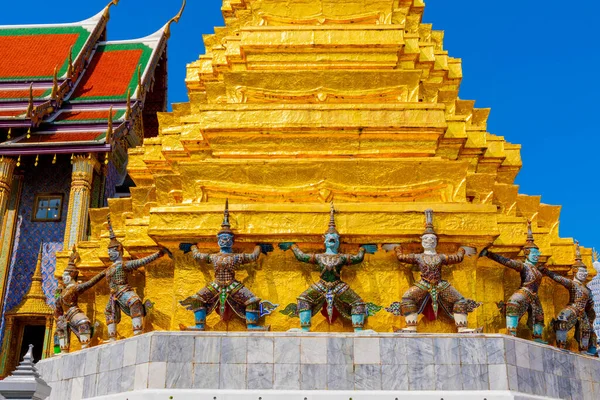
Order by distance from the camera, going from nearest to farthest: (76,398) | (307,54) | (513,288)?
(76,398), (513,288), (307,54)

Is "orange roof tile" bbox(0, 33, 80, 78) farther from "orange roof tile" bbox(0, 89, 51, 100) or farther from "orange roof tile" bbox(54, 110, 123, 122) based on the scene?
"orange roof tile" bbox(54, 110, 123, 122)

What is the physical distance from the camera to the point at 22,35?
2331 cm

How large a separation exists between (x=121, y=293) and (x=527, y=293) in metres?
4.99

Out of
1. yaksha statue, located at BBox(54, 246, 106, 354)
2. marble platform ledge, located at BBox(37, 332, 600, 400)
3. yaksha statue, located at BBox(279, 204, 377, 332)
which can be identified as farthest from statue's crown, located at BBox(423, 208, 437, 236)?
yaksha statue, located at BBox(54, 246, 106, 354)

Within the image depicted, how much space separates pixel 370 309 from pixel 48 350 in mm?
10451

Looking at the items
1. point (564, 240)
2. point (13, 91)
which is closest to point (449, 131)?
point (564, 240)

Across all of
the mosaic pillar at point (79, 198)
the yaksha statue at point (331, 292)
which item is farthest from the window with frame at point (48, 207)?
the yaksha statue at point (331, 292)

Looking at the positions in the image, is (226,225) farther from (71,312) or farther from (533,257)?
(533,257)

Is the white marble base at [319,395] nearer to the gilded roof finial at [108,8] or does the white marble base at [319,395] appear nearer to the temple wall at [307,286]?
the temple wall at [307,286]

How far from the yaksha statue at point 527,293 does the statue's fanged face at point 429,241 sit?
0.91 m

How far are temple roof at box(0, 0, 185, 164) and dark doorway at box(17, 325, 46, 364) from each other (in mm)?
4455

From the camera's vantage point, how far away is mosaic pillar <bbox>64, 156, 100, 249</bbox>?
59.0 feet

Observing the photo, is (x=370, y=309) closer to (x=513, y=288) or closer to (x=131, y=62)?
(x=513, y=288)

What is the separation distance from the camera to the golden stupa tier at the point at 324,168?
902cm
